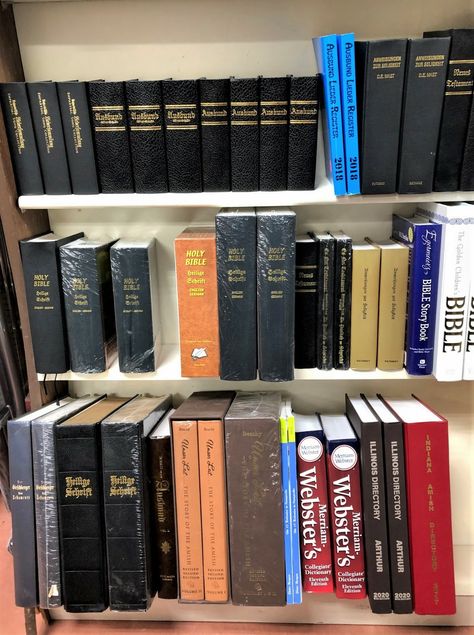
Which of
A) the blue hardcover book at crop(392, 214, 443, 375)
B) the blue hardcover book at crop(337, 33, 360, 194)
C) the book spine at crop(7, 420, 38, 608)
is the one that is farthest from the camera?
the book spine at crop(7, 420, 38, 608)

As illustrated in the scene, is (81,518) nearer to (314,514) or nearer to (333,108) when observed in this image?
(314,514)

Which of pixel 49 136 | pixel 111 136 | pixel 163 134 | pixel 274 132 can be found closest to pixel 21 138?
pixel 49 136

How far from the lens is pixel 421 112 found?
0.95 metres

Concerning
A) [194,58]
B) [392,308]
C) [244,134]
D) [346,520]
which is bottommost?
[346,520]

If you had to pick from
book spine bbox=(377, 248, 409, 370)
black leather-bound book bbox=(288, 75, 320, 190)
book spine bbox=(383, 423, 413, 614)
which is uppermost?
black leather-bound book bbox=(288, 75, 320, 190)

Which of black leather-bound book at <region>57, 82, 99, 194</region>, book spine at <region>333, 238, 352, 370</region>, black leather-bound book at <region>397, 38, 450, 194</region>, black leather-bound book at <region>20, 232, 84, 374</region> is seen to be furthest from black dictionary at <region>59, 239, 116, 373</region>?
black leather-bound book at <region>397, 38, 450, 194</region>

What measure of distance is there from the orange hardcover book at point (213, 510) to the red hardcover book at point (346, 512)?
23 centimetres

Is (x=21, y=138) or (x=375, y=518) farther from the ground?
(x=21, y=138)

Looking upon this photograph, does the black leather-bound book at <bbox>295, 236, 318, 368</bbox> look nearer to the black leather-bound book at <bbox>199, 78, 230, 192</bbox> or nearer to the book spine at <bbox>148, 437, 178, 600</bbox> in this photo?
the black leather-bound book at <bbox>199, 78, 230, 192</bbox>

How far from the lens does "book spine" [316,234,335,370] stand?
106 cm

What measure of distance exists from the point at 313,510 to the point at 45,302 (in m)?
0.72

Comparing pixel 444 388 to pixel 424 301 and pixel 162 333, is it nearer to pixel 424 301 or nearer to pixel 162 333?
pixel 424 301

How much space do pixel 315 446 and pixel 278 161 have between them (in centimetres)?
59

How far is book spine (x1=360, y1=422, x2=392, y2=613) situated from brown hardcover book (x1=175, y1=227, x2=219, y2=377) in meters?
0.35
